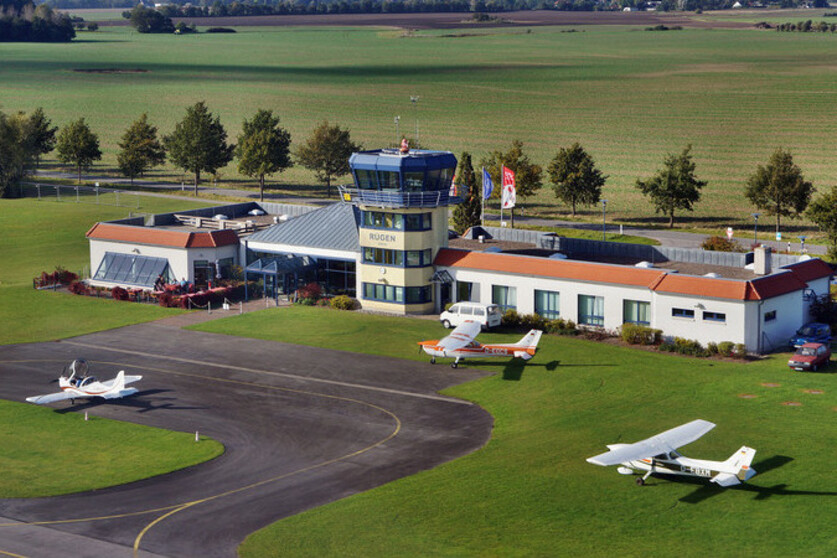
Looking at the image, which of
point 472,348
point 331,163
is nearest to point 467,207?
point 331,163

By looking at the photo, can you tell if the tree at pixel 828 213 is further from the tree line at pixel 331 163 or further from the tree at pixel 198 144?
the tree at pixel 198 144

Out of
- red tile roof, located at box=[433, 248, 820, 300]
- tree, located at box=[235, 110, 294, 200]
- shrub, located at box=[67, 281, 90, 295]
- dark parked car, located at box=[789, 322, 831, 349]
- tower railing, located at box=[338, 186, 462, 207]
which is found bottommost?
dark parked car, located at box=[789, 322, 831, 349]

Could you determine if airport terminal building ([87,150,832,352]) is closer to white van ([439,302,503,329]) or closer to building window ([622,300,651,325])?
building window ([622,300,651,325])

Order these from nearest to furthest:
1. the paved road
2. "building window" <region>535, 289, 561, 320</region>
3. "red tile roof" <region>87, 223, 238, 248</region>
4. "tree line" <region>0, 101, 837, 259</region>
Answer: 1. the paved road
2. "building window" <region>535, 289, 561, 320</region>
3. "red tile roof" <region>87, 223, 238, 248</region>
4. "tree line" <region>0, 101, 837, 259</region>

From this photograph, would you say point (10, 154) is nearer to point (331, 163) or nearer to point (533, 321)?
point (331, 163)

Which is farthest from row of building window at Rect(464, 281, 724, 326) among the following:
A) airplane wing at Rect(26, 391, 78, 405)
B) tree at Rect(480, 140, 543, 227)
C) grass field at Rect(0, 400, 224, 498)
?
tree at Rect(480, 140, 543, 227)

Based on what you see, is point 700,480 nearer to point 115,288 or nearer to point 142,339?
point 142,339

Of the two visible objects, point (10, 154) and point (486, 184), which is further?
point (10, 154)
